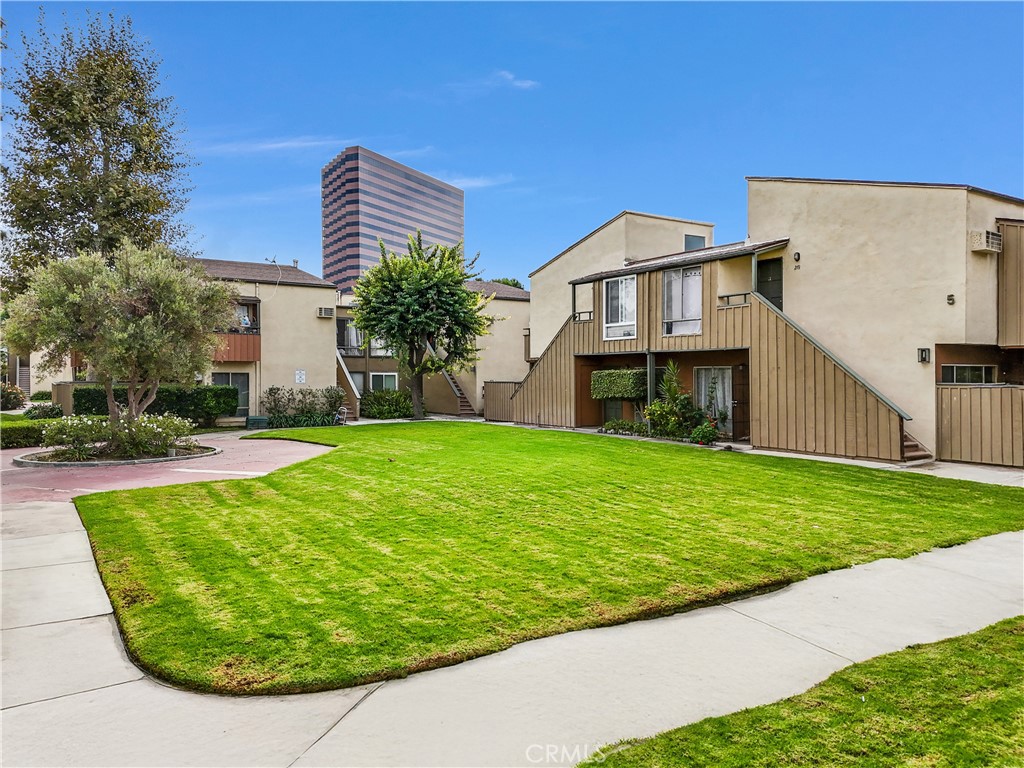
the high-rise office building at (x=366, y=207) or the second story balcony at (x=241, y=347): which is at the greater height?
the high-rise office building at (x=366, y=207)

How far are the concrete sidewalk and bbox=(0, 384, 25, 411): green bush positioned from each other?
31.7 meters

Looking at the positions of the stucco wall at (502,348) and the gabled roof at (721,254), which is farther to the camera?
the stucco wall at (502,348)

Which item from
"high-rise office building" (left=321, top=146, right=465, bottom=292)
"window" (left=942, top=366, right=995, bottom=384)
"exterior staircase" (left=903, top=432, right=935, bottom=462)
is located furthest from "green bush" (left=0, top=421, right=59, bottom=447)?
"high-rise office building" (left=321, top=146, right=465, bottom=292)

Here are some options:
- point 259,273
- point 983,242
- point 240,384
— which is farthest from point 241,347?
point 983,242

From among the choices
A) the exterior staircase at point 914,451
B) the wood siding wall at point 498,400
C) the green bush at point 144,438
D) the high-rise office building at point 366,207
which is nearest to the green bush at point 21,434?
the green bush at point 144,438

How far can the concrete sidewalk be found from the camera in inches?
112

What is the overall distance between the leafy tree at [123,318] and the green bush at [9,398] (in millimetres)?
20861

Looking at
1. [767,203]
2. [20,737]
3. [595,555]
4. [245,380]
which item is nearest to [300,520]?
[595,555]

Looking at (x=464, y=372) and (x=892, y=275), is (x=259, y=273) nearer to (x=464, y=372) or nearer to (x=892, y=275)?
(x=464, y=372)

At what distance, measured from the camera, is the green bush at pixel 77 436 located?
13.4 m

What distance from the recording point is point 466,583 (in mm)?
5008

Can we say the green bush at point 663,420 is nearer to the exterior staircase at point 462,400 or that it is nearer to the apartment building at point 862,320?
the apartment building at point 862,320

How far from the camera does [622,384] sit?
62.0 feet

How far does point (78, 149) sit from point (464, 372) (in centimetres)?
1656
